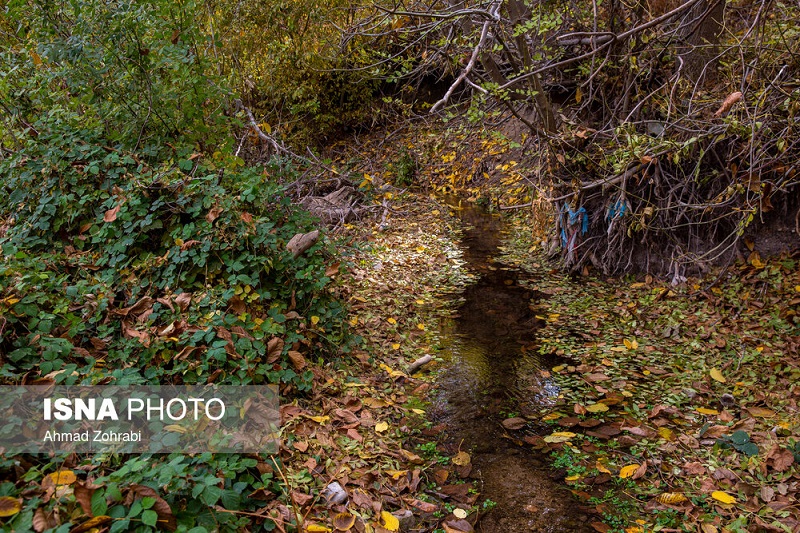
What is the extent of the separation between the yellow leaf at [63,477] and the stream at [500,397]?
6.20 ft

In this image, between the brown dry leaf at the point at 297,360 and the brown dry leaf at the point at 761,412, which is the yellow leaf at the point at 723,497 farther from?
the brown dry leaf at the point at 297,360

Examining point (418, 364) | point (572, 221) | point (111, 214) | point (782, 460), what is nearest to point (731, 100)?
point (572, 221)

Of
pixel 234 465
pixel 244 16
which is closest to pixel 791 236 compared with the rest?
Result: pixel 234 465

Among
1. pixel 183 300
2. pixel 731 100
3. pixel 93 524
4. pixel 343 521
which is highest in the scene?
pixel 731 100

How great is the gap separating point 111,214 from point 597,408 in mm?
3630

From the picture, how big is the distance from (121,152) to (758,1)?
5.69 meters

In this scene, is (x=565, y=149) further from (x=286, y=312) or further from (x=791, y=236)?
(x=286, y=312)

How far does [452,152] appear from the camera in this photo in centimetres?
1044

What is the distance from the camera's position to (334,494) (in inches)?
109

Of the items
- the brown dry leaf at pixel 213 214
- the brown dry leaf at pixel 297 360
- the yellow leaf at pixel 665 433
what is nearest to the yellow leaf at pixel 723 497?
the yellow leaf at pixel 665 433

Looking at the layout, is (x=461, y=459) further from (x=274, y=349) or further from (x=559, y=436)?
(x=274, y=349)

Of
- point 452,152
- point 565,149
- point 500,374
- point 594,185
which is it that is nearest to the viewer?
point 500,374

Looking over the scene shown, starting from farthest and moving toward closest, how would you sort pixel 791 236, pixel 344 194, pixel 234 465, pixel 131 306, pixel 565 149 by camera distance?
pixel 344 194
pixel 565 149
pixel 791 236
pixel 131 306
pixel 234 465

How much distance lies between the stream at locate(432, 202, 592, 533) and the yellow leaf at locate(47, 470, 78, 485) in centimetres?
189
